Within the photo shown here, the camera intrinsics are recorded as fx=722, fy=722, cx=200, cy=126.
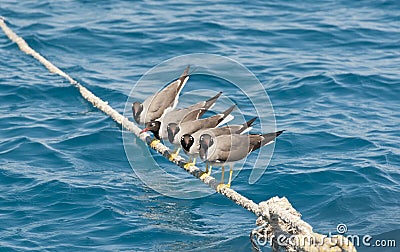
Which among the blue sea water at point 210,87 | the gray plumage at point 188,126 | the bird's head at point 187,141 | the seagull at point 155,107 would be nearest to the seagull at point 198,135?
the bird's head at point 187,141

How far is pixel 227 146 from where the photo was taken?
7746mm

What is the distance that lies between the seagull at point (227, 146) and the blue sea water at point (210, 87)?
4.48ft

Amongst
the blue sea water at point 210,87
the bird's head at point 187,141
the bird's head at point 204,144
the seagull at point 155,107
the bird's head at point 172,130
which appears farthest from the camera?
the blue sea water at point 210,87

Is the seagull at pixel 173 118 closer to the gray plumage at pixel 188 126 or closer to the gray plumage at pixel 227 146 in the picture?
the gray plumage at pixel 188 126

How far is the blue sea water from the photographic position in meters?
9.22

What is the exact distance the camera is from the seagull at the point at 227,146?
7.68m

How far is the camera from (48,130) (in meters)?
12.1

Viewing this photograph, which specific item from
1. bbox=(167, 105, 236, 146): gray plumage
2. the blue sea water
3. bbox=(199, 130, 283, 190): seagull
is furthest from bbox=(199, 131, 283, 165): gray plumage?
the blue sea water

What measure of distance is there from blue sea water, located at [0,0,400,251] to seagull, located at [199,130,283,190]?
137 centimetres

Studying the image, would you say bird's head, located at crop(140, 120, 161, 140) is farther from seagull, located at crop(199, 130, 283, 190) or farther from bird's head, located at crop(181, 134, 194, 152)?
seagull, located at crop(199, 130, 283, 190)

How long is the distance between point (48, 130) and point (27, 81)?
230cm

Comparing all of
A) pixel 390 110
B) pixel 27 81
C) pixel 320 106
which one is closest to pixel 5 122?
pixel 27 81

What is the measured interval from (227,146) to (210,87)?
6111 mm

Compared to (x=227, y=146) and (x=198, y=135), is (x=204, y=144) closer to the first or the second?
(x=227, y=146)
